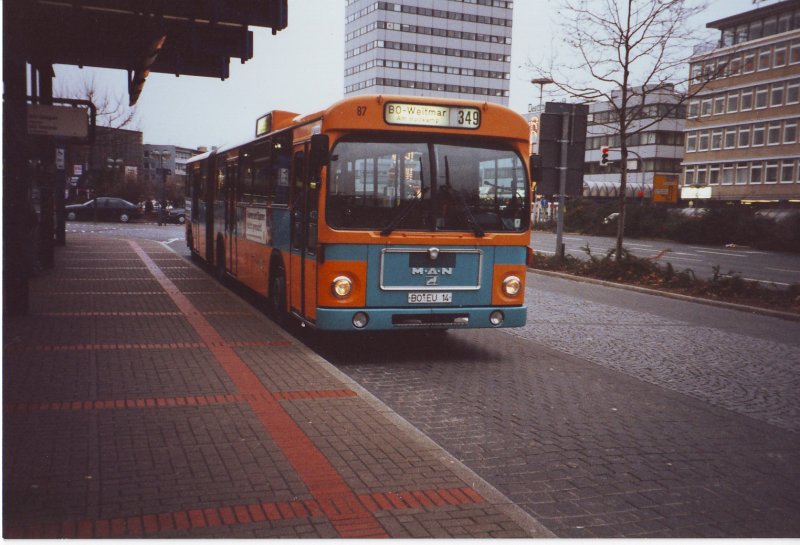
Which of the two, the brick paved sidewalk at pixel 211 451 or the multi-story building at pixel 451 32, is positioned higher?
the multi-story building at pixel 451 32

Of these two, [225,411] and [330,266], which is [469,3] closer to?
[330,266]

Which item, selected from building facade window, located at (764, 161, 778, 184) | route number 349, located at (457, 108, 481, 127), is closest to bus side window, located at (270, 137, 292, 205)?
route number 349, located at (457, 108, 481, 127)

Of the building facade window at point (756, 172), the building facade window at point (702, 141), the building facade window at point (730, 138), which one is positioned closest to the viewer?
the building facade window at point (756, 172)

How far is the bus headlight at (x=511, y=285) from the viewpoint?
9.28m

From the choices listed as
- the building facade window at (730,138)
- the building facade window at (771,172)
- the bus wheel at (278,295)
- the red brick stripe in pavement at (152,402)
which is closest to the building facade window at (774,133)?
the building facade window at (771,172)

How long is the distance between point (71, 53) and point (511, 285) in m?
11.6

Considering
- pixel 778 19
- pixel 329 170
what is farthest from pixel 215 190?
pixel 778 19

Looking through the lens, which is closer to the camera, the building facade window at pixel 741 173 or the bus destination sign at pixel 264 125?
the bus destination sign at pixel 264 125

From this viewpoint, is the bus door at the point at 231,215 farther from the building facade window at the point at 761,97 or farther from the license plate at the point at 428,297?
the building facade window at the point at 761,97

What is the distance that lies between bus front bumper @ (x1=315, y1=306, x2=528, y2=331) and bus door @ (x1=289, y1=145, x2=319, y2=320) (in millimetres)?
413

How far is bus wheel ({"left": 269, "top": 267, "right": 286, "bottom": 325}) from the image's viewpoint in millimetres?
10742

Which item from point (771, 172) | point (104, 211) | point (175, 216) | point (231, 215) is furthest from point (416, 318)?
point (771, 172)

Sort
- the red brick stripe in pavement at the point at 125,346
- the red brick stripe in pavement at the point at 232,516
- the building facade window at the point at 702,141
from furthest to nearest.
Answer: the building facade window at the point at 702,141 < the red brick stripe in pavement at the point at 125,346 < the red brick stripe in pavement at the point at 232,516

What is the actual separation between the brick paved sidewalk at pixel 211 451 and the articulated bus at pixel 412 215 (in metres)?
1.04
